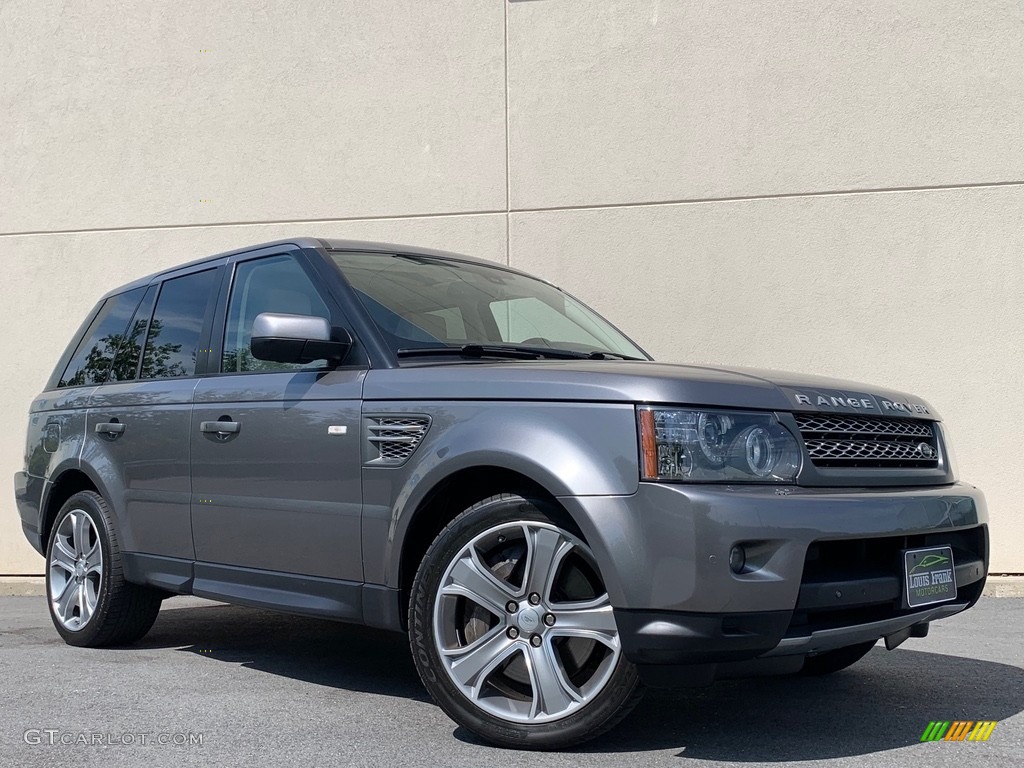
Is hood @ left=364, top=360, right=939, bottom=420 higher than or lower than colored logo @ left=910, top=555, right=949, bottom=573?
higher

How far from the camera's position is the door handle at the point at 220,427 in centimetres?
443

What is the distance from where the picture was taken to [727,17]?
823 centimetres

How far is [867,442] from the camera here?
3.54 meters

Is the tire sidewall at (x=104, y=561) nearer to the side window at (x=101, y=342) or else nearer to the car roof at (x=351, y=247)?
the side window at (x=101, y=342)

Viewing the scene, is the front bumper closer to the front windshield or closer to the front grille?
the front grille

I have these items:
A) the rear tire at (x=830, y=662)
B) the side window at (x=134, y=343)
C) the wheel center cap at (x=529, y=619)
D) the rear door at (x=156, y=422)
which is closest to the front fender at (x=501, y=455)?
the wheel center cap at (x=529, y=619)

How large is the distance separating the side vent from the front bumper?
73 cm

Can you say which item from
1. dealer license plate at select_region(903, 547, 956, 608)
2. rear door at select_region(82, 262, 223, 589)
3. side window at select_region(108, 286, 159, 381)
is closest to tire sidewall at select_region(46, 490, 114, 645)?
rear door at select_region(82, 262, 223, 589)

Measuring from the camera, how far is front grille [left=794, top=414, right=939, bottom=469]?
3.36m

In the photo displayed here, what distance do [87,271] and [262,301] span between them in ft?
17.9

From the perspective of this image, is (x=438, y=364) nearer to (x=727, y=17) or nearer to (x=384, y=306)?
(x=384, y=306)

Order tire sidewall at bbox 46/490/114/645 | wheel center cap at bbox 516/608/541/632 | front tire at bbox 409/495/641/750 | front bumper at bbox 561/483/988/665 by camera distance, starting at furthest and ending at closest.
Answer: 1. tire sidewall at bbox 46/490/114/645
2. wheel center cap at bbox 516/608/541/632
3. front tire at bbox 409/495/641/750
4. front bumper at bbox 561/483/988/665

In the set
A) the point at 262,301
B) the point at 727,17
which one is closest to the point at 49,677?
the point at 262,301

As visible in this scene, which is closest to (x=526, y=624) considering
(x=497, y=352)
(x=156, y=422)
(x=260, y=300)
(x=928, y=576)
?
(x=497, y=352)
